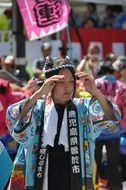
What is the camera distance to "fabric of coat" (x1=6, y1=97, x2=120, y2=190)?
413 centimetres

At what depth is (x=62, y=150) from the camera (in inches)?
163

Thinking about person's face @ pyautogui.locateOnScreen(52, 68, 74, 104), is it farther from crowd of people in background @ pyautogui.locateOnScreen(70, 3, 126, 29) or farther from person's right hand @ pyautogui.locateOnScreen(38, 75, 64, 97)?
crowd of people in background @ pyautogui.locateOnScreen(70, 3, 126, 29)

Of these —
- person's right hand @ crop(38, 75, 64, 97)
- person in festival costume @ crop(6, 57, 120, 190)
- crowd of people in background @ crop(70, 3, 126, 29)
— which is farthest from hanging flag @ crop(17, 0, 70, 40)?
crowd of people in background @ crop(70, 3, 126, 29)

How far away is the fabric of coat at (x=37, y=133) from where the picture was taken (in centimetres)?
413

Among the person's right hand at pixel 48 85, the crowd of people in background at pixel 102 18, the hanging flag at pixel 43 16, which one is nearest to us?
the person's right hand at pixel 48 85

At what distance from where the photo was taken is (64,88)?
4.10 m

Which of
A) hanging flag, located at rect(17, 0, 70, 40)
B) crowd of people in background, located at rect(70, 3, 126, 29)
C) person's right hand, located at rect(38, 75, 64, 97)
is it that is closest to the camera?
person's right hand, located at rect(38, 75, 64, 97)

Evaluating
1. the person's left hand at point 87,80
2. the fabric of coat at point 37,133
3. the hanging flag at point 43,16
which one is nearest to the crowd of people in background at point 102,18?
the hanging flag at point 43,16

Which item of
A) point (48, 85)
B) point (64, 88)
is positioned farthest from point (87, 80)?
point (48, 85)

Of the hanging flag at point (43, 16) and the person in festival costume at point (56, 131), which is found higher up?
the hanging flag at point (43, 16)

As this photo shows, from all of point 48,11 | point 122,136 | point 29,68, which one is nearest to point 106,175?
point 122,136

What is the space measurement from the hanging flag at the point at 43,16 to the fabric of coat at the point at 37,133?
3652mm

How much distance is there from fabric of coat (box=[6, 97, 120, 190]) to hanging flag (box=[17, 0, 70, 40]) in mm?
3652

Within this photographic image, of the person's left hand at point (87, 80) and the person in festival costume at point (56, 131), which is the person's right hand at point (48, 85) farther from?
the person's left hand at point (87, 80)
